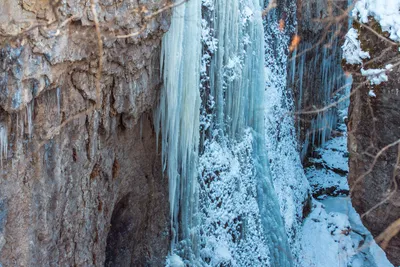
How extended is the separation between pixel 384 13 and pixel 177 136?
2870 millimetres

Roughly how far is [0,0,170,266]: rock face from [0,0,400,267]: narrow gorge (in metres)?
0.01

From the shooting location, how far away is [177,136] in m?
5.18

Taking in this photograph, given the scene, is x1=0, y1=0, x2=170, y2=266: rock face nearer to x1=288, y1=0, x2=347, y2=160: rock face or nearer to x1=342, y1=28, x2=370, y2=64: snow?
x1=342, y1=28, x2=370, y2=64: snow

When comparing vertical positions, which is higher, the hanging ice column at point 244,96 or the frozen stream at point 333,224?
the hanging ice column at point 244,96

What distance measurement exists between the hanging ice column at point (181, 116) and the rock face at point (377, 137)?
78.0 inches

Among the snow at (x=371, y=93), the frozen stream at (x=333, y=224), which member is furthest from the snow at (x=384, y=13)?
the frozen stream at (x=333, y=224)

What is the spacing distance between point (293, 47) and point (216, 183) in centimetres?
513

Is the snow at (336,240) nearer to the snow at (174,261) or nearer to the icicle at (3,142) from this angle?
the snow at (174,261)

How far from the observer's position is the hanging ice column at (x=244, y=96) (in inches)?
234

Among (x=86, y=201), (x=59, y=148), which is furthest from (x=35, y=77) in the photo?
(x=86, y=201)

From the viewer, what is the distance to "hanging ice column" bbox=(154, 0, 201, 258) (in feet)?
15.9

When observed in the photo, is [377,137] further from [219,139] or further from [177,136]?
[177,136]

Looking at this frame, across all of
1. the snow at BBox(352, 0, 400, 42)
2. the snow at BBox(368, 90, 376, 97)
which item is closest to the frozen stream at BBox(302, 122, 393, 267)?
the snow at BBox(368, 90, 376, 97)

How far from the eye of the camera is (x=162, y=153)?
207 inches
